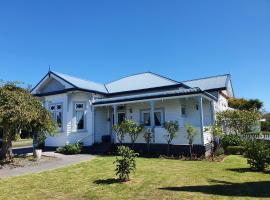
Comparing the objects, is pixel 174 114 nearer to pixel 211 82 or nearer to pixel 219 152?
pixel 219 152

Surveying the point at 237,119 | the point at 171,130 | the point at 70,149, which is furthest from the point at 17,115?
the point at 237,119

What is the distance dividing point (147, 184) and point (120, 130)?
9.21 metres

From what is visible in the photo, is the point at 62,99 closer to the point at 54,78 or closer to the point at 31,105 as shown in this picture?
the point at 54,78

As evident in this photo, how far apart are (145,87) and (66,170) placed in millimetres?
12055

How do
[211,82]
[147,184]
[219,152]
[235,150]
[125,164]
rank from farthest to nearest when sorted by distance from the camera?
[211,82] → [235,150] → [219,152] → [125,164] → [147,184]

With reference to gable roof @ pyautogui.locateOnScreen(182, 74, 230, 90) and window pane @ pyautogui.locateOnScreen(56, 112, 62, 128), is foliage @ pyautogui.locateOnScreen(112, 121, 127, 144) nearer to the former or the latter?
window pane @ pyautogui.locateOnScreen(56, 112, 62, 128)

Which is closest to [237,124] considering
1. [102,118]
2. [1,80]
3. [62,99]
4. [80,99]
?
[102,118]

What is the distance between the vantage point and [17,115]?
44.0 ft

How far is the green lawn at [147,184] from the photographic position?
7461 millimetres

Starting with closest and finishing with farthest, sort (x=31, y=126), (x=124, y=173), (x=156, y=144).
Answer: (x=124, y=173) < (x=31, y=126) < (x=156, y=144)

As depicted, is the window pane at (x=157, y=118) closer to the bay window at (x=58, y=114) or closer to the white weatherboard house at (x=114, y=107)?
the white weatherboard house at (x=114, y=107)

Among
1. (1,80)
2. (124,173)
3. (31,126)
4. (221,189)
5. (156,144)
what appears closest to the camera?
(221,189)

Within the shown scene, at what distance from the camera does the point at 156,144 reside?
56.2ft

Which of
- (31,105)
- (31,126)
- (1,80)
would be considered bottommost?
(31,126)
